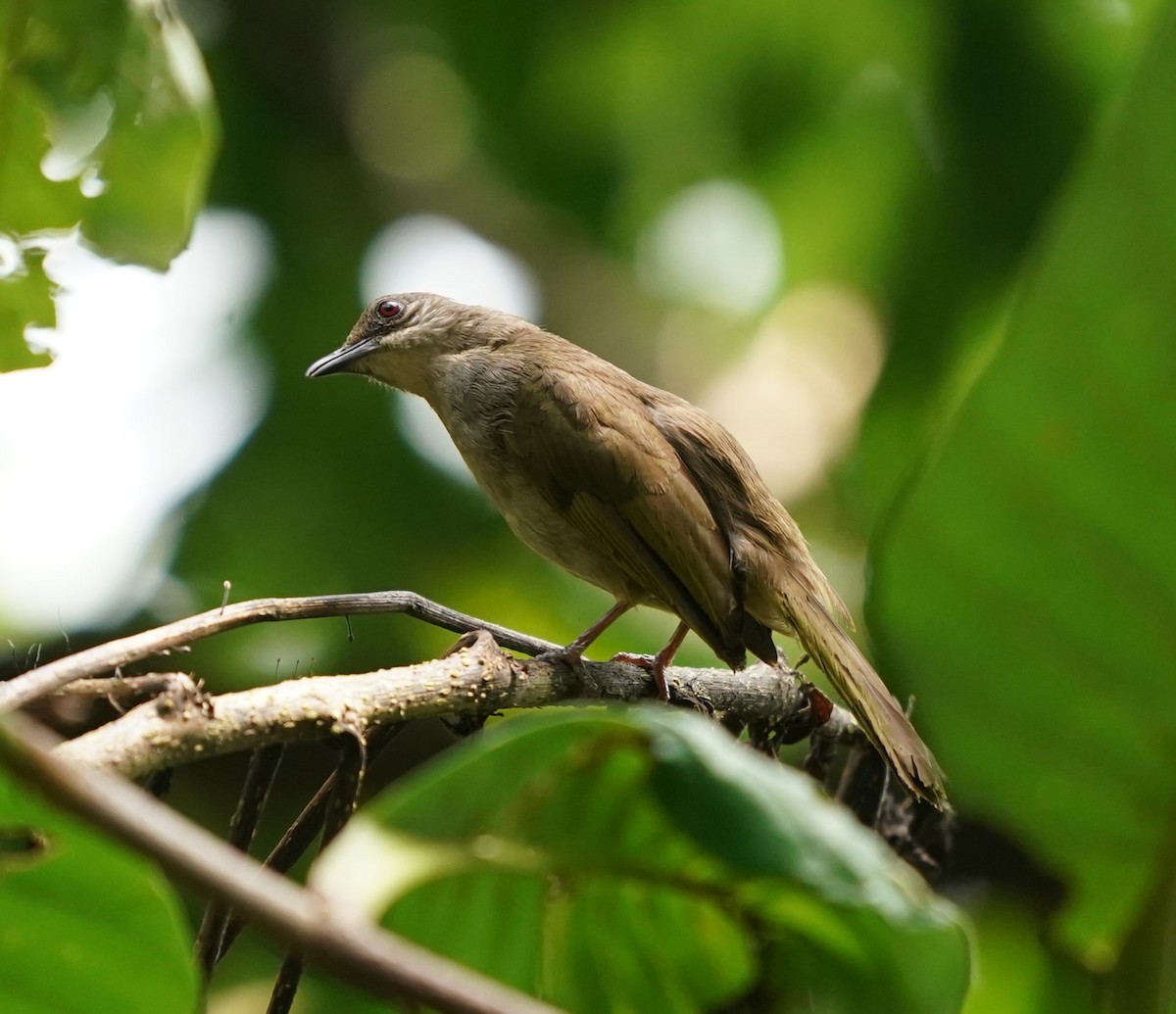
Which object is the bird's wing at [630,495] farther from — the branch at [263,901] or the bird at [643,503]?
the branch at [263,901]


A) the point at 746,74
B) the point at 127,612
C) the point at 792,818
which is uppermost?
the point at 746,74

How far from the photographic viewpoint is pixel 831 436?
6.52 metres

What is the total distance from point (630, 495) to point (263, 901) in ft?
11.9

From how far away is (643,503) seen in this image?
4305 millimetres

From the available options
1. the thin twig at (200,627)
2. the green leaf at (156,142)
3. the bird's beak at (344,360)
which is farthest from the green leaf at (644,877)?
the bird's beak at (344,360)

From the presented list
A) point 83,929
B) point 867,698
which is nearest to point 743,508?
point 867,698

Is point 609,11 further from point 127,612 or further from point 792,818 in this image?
point 792,818

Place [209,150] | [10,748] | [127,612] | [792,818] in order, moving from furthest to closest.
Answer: [127,612], [209,150], [792,818], [10,748]

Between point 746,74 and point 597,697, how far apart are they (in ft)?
12.9

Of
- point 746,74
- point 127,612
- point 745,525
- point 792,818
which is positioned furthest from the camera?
point 746,74

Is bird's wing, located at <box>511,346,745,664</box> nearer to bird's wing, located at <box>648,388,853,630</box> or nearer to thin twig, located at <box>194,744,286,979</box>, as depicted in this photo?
bird's wing, located at <box>648,388,853,630</box>

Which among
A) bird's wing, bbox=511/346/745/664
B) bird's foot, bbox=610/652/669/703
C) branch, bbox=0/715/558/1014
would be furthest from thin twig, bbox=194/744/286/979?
bird's wing, bbox=511/346/745/664

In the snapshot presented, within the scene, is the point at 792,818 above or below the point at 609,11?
below

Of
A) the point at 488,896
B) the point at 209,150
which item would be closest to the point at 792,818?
the point at 488,896
